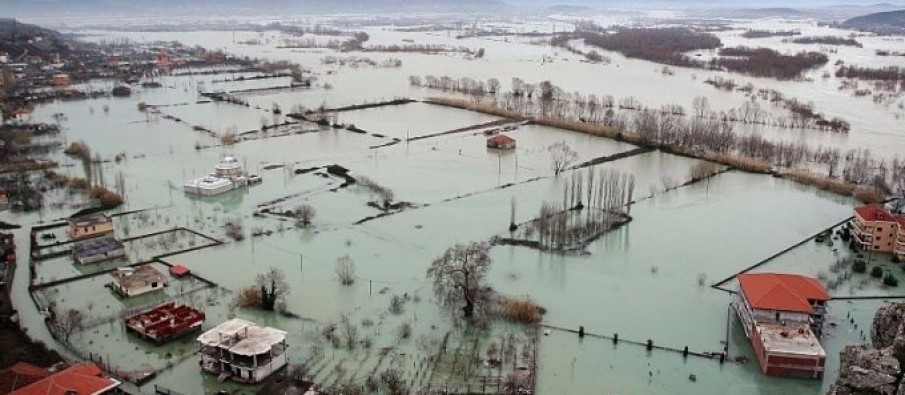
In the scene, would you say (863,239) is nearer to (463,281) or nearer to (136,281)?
(463,281)

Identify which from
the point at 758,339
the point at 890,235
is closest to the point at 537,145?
the point at 890,235

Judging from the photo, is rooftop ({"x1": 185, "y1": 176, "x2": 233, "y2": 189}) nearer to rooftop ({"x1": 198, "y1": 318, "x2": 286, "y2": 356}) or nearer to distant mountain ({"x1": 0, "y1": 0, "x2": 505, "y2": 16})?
rooftop ({"x1": 198, "y1": 318, "x2": 286, "y2": 356})

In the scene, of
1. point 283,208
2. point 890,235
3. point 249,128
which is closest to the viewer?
point 890,235

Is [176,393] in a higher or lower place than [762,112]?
lower

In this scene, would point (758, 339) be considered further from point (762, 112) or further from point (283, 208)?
point (762, 112)

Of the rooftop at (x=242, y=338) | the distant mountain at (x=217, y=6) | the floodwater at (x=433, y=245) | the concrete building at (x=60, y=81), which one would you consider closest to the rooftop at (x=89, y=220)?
the floodwater at (x=433, y=245)

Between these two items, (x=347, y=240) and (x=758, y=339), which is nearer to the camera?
(x=758, y=339)

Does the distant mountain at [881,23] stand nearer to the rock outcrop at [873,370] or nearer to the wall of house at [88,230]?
the rock outcrop at [873,370]
